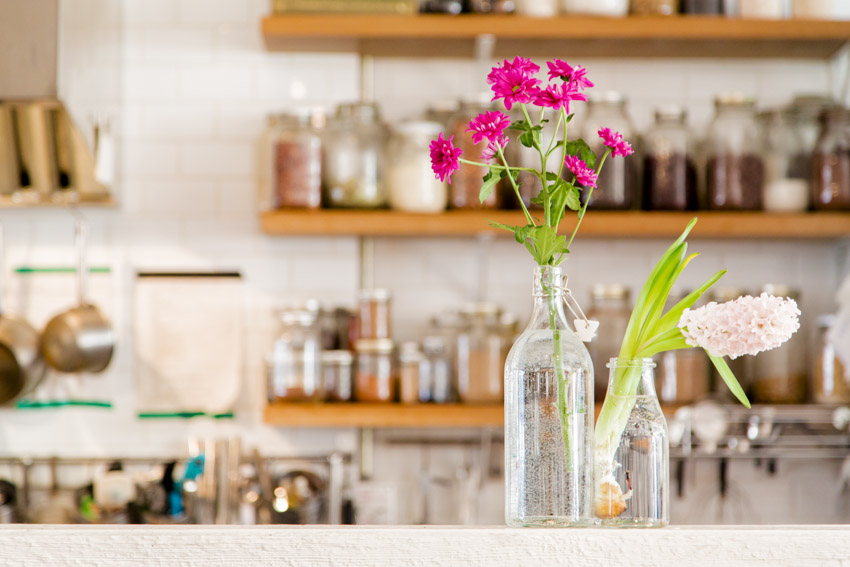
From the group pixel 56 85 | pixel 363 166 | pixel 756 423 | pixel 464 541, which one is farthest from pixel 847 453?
pixel 56 85

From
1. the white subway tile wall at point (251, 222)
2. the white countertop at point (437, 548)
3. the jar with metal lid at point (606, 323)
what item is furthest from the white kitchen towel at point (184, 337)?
the white countertop at point (437, 548)

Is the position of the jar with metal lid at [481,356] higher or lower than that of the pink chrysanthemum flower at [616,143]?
lower

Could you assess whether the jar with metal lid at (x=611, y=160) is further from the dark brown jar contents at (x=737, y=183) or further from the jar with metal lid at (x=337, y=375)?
the jar with metal lid at (x=337, y=375)

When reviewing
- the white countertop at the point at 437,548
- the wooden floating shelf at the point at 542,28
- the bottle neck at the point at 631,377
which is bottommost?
the white countertop at the point at 437,548

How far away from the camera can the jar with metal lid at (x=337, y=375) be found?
2.29m

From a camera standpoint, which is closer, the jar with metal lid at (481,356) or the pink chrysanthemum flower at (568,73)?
the pink chrysanthemum flower at (568,73)

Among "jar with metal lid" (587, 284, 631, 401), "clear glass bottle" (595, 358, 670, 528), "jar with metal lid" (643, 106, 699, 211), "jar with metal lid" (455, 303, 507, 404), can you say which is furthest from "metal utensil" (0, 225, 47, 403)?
"clear glass bottle" (595, 358, 670, 528)

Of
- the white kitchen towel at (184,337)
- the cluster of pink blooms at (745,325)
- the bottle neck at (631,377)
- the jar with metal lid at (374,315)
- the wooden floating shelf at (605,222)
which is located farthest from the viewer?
the white kitchen towel at (184,337)

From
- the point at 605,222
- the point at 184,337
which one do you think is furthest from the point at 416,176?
the point at 184,337

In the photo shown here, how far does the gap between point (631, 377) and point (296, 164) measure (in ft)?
4.80

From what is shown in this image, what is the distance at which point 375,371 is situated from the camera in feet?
7.47

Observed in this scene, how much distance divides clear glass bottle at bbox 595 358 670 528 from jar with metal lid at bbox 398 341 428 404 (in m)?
1.35

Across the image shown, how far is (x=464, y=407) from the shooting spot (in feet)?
7.34

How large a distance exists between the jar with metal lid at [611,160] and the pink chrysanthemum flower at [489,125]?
4.35ft
